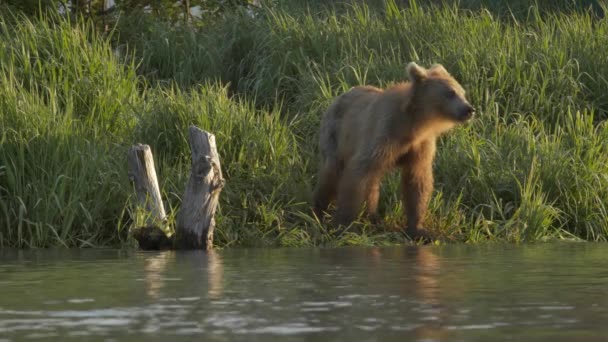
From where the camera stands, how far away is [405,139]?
10.1 metres

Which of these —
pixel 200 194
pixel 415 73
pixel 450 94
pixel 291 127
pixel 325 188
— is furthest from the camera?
pixel 291 127

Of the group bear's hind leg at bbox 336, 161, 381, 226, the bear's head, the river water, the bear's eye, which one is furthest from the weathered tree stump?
the bear's eye

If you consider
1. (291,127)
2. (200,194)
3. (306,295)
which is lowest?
(306,295)

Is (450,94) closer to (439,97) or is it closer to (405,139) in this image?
(439,97)

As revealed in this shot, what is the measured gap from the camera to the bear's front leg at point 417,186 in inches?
400

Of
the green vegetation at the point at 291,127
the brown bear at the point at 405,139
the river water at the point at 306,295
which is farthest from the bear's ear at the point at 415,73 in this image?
the river water at the point at 306,295

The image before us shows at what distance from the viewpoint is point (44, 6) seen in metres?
14.8

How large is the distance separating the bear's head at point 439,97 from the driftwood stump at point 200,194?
188 centimetres

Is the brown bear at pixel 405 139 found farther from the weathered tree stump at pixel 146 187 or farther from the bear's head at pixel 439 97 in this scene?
the weathered tree stump at pixel 146 187

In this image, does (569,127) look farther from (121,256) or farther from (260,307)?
(260,307)

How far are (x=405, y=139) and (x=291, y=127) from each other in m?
2.78

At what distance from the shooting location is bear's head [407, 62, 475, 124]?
10016 mm

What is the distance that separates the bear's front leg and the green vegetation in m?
0.28

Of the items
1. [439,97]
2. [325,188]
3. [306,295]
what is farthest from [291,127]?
[306,295]
